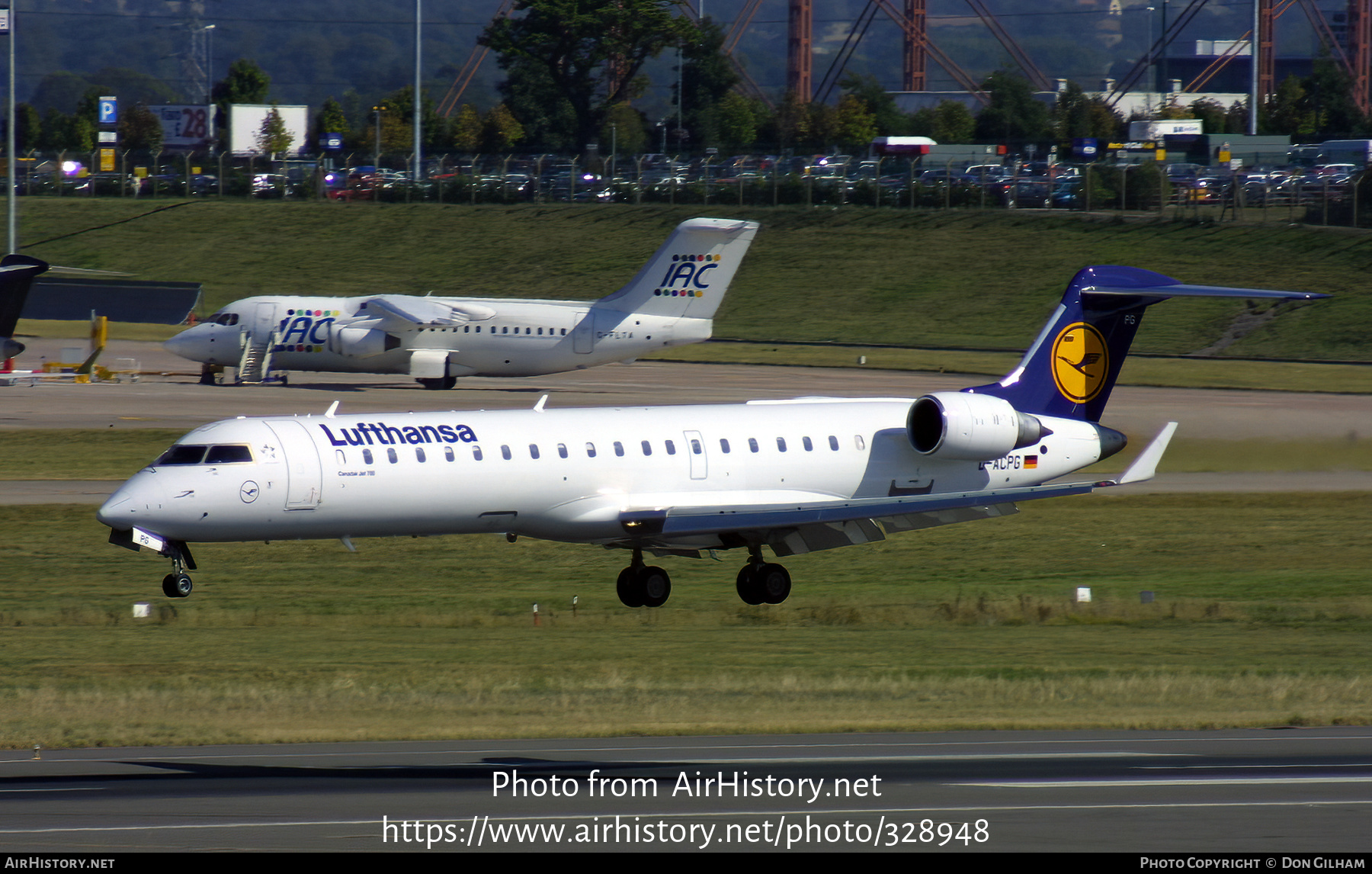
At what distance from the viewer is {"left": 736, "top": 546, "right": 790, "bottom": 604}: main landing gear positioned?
3559 cm

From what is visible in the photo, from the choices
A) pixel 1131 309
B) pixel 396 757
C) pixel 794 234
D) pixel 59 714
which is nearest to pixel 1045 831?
pixel 396 757

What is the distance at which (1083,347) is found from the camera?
125 ft

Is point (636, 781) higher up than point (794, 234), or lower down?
lower down

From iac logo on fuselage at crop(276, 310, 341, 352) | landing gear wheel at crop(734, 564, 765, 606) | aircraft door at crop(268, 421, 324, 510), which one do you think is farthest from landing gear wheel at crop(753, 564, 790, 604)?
iac logo on fuselage at crop(276, 310, 341, 352)

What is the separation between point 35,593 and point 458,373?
3306cm

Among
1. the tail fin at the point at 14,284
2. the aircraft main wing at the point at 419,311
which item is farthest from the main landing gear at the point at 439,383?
the tail fin at the point at 14,284

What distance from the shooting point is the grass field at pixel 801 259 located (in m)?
88.9

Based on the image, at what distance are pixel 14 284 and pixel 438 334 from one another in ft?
56.9

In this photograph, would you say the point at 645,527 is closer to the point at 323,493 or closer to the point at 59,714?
the point at 323,493

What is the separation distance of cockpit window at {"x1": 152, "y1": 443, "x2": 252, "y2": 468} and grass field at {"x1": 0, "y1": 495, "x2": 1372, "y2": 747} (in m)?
3.41

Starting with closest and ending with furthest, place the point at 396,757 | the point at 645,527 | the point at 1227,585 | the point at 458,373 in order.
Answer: the point at 396,757, the point at 645,527, the point at 1227,585, the point at 458,373

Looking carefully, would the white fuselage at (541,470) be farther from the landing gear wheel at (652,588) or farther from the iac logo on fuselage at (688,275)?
the iac logo on fuselage at (688,275)

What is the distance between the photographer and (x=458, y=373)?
2717 inches

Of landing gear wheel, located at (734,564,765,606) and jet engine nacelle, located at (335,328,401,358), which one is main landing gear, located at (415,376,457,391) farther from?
landing gear wheel, located at (734,564,765,606)
